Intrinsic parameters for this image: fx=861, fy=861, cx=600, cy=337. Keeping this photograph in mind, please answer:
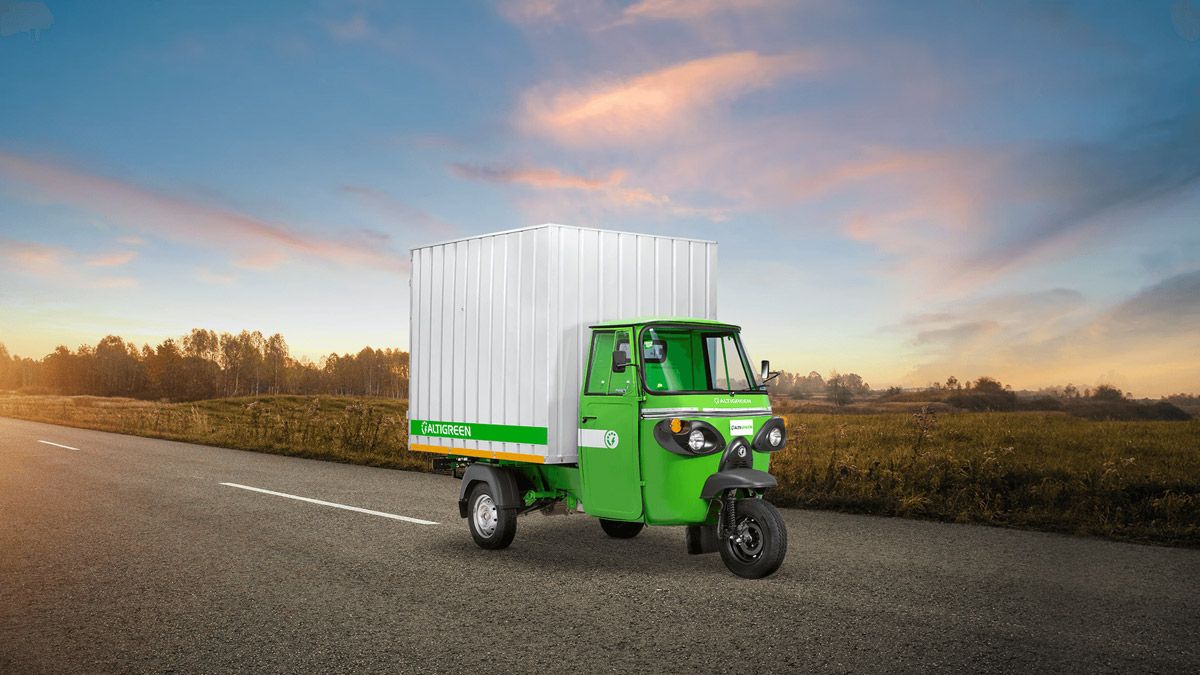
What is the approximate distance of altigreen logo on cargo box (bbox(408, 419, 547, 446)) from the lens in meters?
8.36

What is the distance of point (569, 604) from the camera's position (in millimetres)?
6441

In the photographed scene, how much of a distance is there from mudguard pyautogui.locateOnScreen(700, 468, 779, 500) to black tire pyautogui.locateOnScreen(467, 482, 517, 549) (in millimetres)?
2227

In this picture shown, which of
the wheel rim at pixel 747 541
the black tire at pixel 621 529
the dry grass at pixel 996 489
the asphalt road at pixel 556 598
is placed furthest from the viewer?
the dry grass at pixel 996 489

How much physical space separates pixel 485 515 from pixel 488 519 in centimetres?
7

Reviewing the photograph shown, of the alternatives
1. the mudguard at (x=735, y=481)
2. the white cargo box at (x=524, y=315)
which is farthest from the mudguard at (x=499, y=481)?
the mudguard at (x=735, y=481)

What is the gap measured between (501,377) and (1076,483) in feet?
24.9

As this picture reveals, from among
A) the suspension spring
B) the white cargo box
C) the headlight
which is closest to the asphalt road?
the suspension spring

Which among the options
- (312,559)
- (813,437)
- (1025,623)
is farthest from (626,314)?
(813,437)

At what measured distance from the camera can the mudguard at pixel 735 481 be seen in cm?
733

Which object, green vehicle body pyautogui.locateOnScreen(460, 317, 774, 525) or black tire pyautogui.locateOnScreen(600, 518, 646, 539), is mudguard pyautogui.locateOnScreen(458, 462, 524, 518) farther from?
black tire pyautogui.locateOnScreen(600, 518, 646, 539)

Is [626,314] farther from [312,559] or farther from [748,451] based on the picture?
[312,559]

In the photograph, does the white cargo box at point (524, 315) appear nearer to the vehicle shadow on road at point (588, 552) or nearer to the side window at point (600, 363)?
the side window at point (600, 363)

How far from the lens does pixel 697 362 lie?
28.0ft

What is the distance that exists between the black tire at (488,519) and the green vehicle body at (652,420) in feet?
2.26
